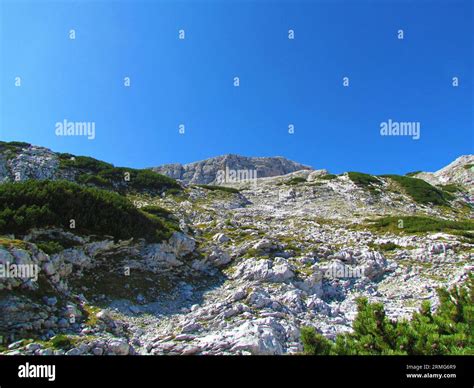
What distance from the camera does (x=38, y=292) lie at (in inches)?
469

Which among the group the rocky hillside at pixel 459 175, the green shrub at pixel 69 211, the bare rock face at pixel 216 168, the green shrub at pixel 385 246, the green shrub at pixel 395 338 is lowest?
the green shrub at pixel 395 338

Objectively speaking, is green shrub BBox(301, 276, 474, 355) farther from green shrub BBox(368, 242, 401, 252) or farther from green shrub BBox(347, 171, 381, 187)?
green shrub BBox(347, 171, 381, 187)

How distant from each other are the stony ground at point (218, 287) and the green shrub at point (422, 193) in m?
21.5

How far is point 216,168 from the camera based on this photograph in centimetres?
13612

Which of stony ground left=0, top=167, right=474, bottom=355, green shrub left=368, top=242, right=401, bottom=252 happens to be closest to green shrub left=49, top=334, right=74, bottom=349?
stony ground left=0, top=167, right=474, bottom=355

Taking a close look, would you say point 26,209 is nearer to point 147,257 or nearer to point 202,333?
point 147,257

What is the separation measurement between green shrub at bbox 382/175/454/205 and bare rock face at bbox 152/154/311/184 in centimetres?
8140

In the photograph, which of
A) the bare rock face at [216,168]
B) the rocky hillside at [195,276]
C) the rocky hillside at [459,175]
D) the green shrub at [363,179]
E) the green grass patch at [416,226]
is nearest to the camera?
the rocky hillside at [195,276]

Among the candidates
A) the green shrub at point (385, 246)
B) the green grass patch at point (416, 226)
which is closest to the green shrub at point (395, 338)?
the green shrub at point (385, 246)

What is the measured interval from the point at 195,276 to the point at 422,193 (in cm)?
3994

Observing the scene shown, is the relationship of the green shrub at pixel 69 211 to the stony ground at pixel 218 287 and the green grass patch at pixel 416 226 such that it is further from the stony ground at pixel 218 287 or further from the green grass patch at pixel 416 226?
the green grass patch at pixel 416 226

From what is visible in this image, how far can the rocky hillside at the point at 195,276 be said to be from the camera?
36.0ft
